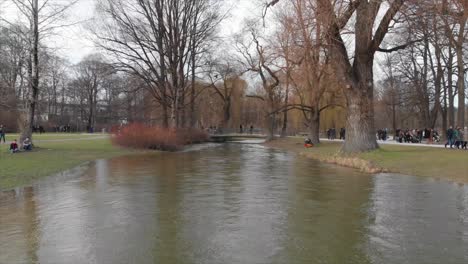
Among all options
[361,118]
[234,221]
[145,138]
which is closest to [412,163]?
[361,118]

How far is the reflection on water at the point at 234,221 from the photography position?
722cm

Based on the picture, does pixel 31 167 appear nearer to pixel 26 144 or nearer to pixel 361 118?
pixel 26 144

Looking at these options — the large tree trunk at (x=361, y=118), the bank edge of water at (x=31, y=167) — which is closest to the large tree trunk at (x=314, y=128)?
the large tree trunk at (x=361, y=118)

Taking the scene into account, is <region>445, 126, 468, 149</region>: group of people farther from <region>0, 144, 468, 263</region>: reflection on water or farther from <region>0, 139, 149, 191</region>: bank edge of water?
<region>0, 139, 149, 191</region>: bank edge of water

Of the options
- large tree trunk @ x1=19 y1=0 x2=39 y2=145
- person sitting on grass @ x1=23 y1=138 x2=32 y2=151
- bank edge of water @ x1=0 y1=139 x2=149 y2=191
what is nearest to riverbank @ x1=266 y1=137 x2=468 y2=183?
bank edge of water @ x1=0 y1=139 x2=149 y2=191

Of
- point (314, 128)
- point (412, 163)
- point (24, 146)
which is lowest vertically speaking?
point (412, 163)

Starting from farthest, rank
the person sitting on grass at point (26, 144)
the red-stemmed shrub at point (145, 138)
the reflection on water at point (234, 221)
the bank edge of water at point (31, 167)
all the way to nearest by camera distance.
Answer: the red-stemmed shrub at point (145, 138)
the person sitting on grass at point (26, 144)
the bank edge of water at point (31, 167)
the reflection on water at point (234, 221)

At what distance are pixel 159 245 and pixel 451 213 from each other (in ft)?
24.2

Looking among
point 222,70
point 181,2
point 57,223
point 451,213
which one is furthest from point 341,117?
point 57,223

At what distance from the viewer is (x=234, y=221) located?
9594 mm

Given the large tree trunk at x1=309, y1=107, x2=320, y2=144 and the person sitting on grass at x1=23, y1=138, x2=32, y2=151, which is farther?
the large tree trunk at x1=309, y1=107, x2=320, y2=144

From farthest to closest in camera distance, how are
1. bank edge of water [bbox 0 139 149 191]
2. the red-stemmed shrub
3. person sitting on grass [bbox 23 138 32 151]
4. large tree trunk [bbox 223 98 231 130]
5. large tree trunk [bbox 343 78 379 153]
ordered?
large tree trunk [bbox 223 98 231 130] < the red-stemmed shrub < person sitting on grass [bbox 23 138 32 151] < large tree trunk [bbox 343 78 379 153] < bank edge of water [bbox 0 139 149 191]

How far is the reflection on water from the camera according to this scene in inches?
284

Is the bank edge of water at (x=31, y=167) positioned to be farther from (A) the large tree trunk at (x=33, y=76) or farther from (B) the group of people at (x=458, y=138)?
(B) the group of people at (x=458, y=138)
